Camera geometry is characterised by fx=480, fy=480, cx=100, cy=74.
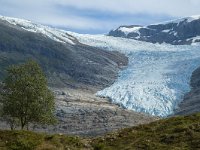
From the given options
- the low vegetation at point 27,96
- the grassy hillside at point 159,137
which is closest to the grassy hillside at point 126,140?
the grassy hillside at point 159,137

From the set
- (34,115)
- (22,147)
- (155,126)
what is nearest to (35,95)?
(34,115)

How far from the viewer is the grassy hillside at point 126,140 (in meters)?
30.0

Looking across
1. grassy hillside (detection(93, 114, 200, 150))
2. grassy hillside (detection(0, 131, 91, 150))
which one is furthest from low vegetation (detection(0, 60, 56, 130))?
grassy hillside (detection(0, 131, 91, 150))

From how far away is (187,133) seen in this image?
3234 centimetres

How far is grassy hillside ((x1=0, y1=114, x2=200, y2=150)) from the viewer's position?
3000 cm

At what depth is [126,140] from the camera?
32844mm

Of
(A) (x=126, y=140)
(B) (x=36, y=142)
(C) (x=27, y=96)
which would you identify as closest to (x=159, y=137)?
(A) (x=126, y=140)

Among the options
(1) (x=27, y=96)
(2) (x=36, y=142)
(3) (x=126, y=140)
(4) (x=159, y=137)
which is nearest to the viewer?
(2) (x=36, y=142)

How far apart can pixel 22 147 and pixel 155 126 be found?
36.5 feet

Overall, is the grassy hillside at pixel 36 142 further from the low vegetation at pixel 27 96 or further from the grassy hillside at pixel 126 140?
the low vegetation at pixel 27 96

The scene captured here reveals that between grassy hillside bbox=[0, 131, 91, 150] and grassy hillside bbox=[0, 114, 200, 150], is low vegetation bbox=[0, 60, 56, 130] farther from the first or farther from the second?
grassy hillside bbox=[0, 131, 91, 150]

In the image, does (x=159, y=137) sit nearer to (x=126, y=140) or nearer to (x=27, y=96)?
(x=126, y=140)

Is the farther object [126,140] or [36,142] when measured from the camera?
[126,140]

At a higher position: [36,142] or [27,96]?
[36,142]
